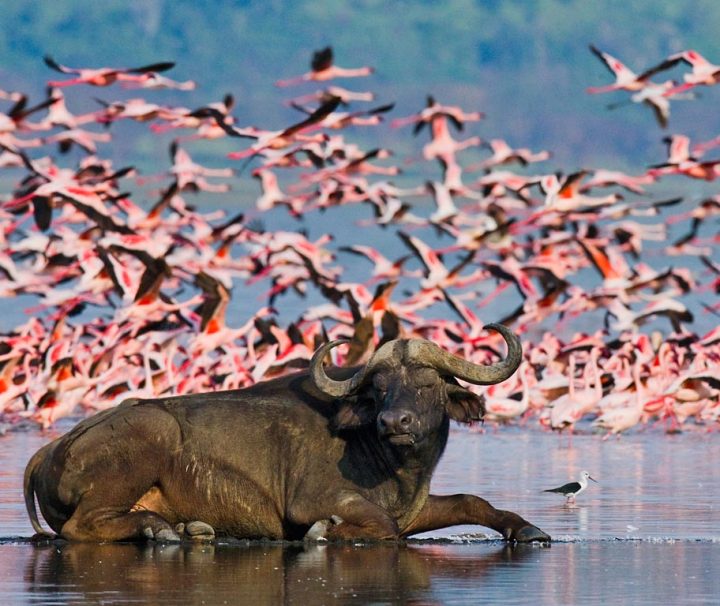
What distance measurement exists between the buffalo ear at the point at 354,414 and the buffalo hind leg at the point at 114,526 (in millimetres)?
Result: 1199

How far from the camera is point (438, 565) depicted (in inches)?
445

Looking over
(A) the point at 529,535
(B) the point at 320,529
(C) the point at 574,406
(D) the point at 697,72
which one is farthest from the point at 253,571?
(D) the point at 697,72

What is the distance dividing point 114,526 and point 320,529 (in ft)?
3.99

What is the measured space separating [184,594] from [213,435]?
326 cm

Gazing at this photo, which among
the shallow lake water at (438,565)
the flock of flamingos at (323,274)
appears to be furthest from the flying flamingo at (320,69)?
the shallow lake water at (438,565)

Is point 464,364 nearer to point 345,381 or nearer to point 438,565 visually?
point 345,381

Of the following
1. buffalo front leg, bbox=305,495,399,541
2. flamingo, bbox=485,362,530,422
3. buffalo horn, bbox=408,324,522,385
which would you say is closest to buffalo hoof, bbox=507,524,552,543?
buffalo front leg, bbox=305,495,399,541

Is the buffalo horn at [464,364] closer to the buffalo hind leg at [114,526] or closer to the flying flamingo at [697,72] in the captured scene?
the buffalo hind leg at [114,526]

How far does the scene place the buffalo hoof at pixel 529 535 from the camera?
41.1ft

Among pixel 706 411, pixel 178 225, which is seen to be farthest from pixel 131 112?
pixel 706 411

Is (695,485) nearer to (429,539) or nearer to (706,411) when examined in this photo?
(429,539)

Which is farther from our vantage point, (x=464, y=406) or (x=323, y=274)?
(x=323, y=274)

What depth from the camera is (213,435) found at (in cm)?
1308

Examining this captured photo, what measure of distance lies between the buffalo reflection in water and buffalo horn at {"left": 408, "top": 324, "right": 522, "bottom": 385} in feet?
3.31
